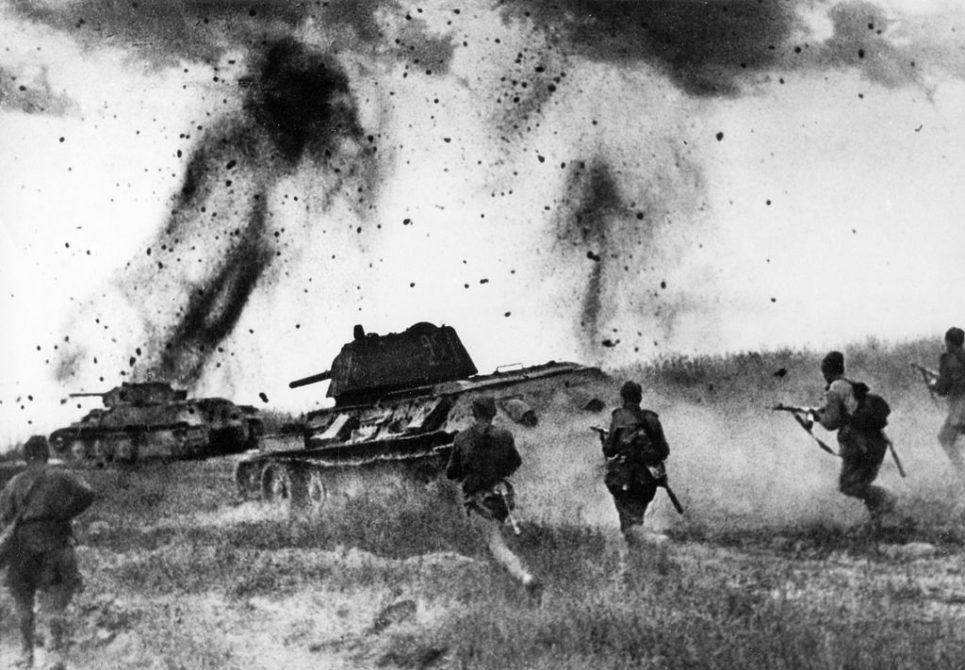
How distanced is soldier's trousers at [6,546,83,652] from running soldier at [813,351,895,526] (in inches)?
224

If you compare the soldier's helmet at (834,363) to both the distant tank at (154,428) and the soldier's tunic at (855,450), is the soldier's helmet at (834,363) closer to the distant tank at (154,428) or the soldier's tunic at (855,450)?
the soldier's tunic at (855,450)

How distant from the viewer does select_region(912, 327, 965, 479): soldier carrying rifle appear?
7.95m

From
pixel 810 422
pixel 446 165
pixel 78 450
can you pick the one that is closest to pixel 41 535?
pixel 78 450

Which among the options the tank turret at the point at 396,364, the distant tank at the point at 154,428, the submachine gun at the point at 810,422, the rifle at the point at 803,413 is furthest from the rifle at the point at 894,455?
the distant tank at the point at 154,428

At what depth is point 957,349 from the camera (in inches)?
318

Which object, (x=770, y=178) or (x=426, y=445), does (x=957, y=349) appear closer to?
(x=770, y=178)

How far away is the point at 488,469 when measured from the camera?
7535 millimetres

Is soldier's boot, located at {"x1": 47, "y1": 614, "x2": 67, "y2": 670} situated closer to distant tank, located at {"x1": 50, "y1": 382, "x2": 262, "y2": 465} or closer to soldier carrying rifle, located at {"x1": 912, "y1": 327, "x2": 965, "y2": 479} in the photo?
distant tank, located at {"x1": 50, "y1": 382, "x2": 262, "y2": 465}

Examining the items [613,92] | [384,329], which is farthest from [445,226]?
[613,92]

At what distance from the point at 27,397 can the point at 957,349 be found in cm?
741

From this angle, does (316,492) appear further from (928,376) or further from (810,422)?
(928,376)

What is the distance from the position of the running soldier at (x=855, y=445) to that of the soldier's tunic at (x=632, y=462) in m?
1.28

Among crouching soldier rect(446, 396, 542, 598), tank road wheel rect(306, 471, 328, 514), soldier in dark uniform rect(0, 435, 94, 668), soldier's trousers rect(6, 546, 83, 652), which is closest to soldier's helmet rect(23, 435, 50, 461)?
soldier in dark uniform rect(0, 435, 94, 668)

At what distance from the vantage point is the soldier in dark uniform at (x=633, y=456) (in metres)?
7.48
